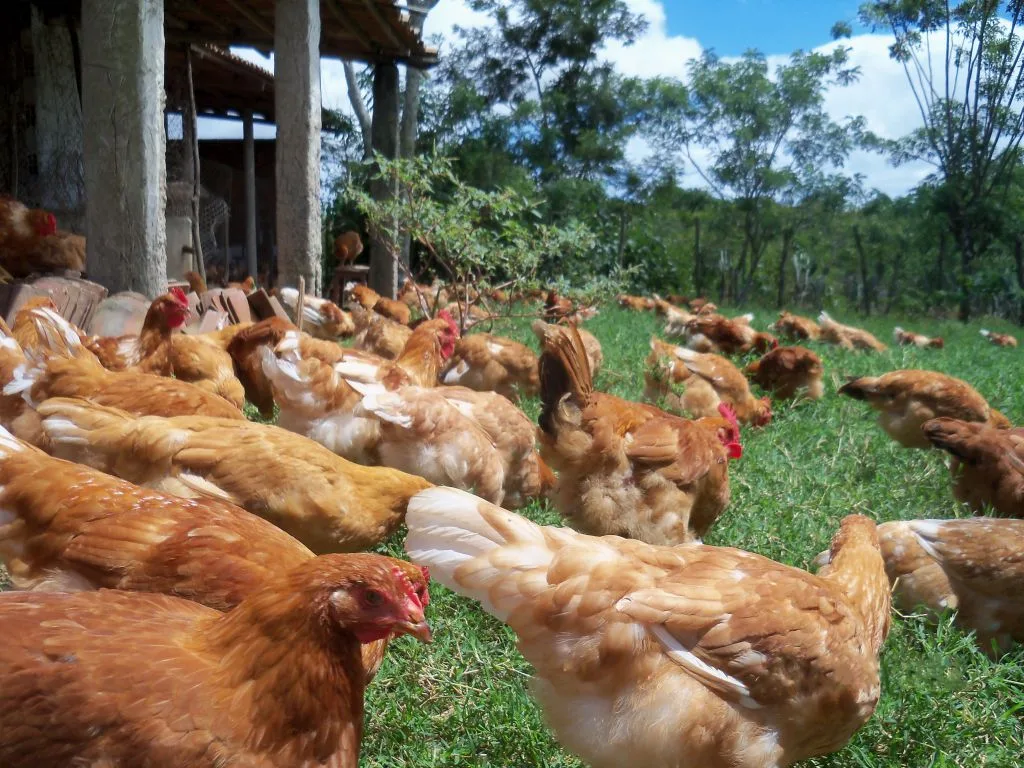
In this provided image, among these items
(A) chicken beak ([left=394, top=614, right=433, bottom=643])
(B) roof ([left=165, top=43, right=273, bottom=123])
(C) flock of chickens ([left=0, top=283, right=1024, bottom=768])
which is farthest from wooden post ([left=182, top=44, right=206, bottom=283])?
(A) chicken beak ([left=394, top=614, right=433, bottom=643])

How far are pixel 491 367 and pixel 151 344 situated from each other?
106 inches

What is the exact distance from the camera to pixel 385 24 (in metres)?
9.34

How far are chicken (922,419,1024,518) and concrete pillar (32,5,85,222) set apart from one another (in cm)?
883

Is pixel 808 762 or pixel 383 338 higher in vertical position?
pixel 383 338

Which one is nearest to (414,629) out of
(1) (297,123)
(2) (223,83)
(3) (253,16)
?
(1) (297,123)

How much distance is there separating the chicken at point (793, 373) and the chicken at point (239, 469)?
5.04 meters

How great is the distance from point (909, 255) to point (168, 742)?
30829 mm

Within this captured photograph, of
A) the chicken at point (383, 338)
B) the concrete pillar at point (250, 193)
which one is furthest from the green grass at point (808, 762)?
the concrete pillar at point (250, 193)

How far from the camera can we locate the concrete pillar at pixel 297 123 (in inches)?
301

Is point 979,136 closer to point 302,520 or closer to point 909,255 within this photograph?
point 909,255

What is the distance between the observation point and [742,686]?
2.00 m

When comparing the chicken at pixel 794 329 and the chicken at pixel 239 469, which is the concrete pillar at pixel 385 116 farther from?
the chicken at pixel 239 469

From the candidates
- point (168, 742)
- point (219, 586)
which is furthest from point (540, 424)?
point (168, 742)

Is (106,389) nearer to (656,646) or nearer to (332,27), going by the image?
(656,646)
